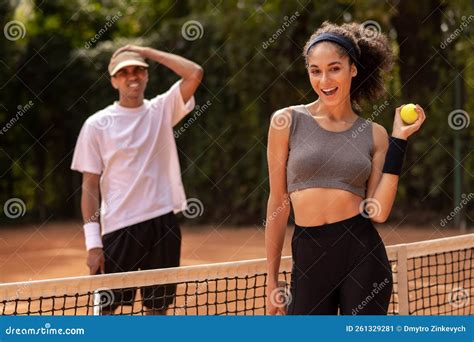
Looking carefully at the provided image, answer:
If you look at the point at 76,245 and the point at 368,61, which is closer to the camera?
the point at 368,61

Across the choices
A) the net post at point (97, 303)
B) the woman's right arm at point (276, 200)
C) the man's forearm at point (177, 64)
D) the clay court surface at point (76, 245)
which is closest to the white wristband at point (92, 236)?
the net post at point (97, 303)

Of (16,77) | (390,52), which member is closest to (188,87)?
(390,52)

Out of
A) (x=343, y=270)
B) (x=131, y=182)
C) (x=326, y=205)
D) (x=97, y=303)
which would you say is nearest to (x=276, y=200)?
(x=326, y=205)

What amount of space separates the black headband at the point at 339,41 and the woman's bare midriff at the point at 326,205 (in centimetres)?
44

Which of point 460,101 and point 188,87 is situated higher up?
point 460,101

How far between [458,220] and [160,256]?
822cm

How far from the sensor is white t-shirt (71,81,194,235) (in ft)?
14.0

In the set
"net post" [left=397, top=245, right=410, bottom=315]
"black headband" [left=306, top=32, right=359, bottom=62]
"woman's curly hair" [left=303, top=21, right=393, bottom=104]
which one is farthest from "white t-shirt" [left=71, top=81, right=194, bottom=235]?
"black headband" [left=306, top=32, right=359, bottom=62]

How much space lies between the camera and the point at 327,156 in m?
2.62

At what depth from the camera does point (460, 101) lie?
11.5 m

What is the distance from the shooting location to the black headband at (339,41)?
2678mm

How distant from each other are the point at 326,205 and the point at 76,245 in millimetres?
9232

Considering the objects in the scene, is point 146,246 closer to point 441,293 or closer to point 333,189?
point 333,189

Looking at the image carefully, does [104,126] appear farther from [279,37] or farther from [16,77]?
[16,77]
